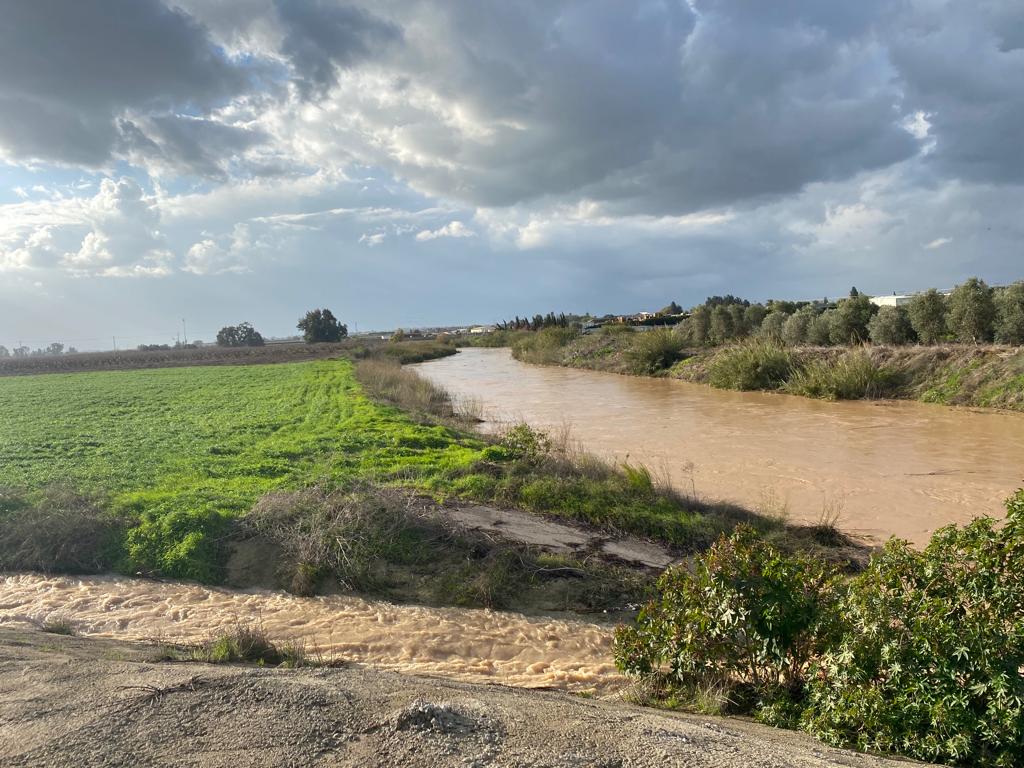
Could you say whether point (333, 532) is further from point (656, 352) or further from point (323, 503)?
point (656, 352)

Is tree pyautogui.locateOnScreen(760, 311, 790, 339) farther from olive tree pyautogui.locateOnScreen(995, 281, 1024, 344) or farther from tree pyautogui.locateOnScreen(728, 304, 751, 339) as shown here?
olive tree pyautogui.locateOnScreen(995, 281, 1024, 344)

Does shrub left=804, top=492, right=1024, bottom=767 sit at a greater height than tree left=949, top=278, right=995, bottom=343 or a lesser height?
lesser

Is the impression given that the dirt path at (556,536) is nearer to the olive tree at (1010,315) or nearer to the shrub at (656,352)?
the olive tree at (1010,315)

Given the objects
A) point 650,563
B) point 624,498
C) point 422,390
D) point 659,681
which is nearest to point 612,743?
point 659,681

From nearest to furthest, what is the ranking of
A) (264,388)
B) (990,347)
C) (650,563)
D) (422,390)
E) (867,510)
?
(650,563) < (867,510) < (990,347) < (422,390) < (264,388)

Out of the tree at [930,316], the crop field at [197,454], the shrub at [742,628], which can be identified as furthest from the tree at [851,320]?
the shrub at [742,628]

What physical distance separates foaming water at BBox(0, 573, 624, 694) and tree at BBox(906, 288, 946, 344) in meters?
30.6

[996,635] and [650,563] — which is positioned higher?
[996,635]

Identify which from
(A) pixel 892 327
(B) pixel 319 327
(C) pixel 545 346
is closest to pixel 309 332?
(B) pixel 319 327

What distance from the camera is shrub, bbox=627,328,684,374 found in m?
46.3

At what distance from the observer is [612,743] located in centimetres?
373

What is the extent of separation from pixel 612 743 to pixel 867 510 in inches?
434

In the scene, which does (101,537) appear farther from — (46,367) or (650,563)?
(46,367)

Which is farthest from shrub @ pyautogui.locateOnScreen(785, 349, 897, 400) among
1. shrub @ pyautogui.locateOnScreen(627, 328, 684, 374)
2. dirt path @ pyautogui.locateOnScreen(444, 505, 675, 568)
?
dirt path @ pyautogui.locateOnScreen(444, 505, 675, 568)
